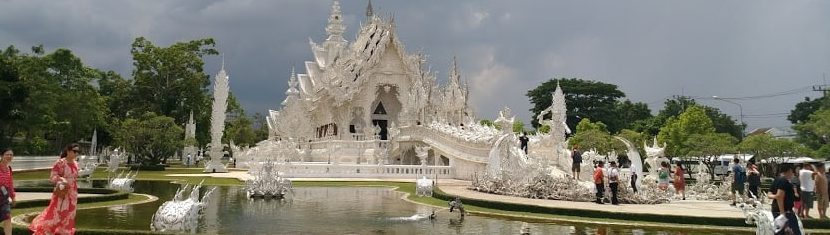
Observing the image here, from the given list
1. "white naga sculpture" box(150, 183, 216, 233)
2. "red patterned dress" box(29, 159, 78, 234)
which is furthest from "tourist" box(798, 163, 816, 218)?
"red patterned dress" box(29, 159, 78, 234)

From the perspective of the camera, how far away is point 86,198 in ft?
55.2

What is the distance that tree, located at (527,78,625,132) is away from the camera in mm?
78500

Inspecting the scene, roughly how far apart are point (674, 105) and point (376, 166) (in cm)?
6048

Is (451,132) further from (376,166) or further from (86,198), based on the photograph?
(86,198)

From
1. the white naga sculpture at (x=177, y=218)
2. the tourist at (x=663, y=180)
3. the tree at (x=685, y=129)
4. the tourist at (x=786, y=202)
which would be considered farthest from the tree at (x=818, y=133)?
the white naga sculpture at (x=177, y=218)

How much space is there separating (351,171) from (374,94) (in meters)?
11.8

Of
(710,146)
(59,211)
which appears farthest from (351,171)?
(710,146)

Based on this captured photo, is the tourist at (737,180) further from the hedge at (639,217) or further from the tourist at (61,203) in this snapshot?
the tourist at (61,203)

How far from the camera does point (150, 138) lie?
46406 mm

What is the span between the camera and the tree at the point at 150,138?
46.0 m

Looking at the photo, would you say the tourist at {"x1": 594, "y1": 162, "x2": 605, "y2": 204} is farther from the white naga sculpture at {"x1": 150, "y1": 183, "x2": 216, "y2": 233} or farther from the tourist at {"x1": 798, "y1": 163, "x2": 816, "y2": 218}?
the white naga sculpture at {"x1": 150, "y1": 183, "x2": 216, "y2": 233}

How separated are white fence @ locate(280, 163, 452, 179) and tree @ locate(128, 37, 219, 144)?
29683mm

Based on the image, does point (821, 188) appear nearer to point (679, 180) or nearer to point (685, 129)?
point (679, 180)

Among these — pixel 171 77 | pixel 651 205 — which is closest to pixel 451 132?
pixel 651 205
